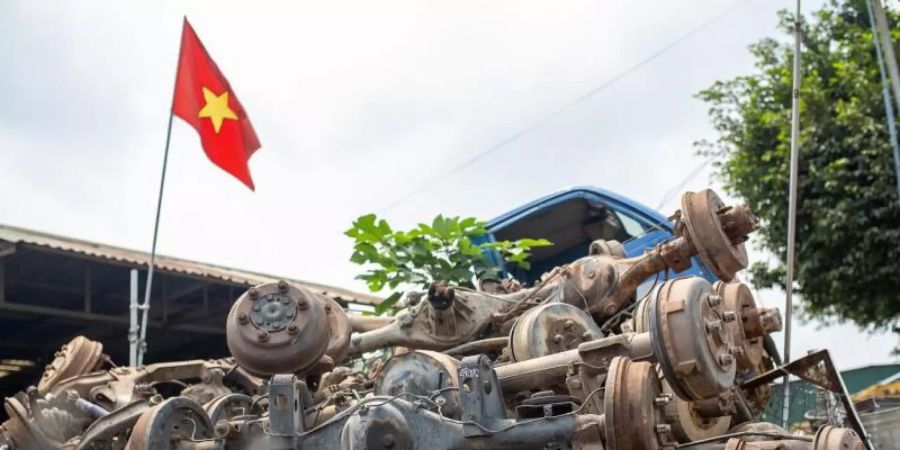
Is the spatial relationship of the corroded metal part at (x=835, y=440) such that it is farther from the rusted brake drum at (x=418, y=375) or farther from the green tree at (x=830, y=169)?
the green tree at (x=830, y=169)

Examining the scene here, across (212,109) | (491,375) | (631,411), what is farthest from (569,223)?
(631,411)

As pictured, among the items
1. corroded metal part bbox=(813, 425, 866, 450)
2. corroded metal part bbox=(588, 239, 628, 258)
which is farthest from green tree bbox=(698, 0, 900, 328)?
corroded metal part bbox=(813, 425, 866, 450)

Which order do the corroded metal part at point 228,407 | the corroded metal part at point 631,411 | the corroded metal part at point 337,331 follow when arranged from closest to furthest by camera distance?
the corroded metal part at point 631,411 → the corroded metal part at point 228,407 → the corroded metal part at point 337,331

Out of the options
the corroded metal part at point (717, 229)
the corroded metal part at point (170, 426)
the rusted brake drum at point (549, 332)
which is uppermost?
the corroded metal part at point (717, 229)

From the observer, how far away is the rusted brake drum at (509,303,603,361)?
19.6ft

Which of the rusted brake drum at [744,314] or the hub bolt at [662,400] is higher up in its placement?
the rusted brake drum at [744,314]

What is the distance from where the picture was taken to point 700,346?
4543 millimetres

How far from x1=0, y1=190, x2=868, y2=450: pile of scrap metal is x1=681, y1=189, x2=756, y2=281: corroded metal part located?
1 cm

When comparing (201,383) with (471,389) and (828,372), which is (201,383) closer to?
(471,389)

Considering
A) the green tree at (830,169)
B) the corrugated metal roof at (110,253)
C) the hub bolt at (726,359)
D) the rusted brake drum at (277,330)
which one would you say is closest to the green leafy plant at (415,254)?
the corrugated metal roof at (110,253)

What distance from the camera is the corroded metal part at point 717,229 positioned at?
19.9ft

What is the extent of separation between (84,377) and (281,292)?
237cm

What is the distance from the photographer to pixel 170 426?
5.33m

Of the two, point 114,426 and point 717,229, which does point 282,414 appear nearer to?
point 114,426
